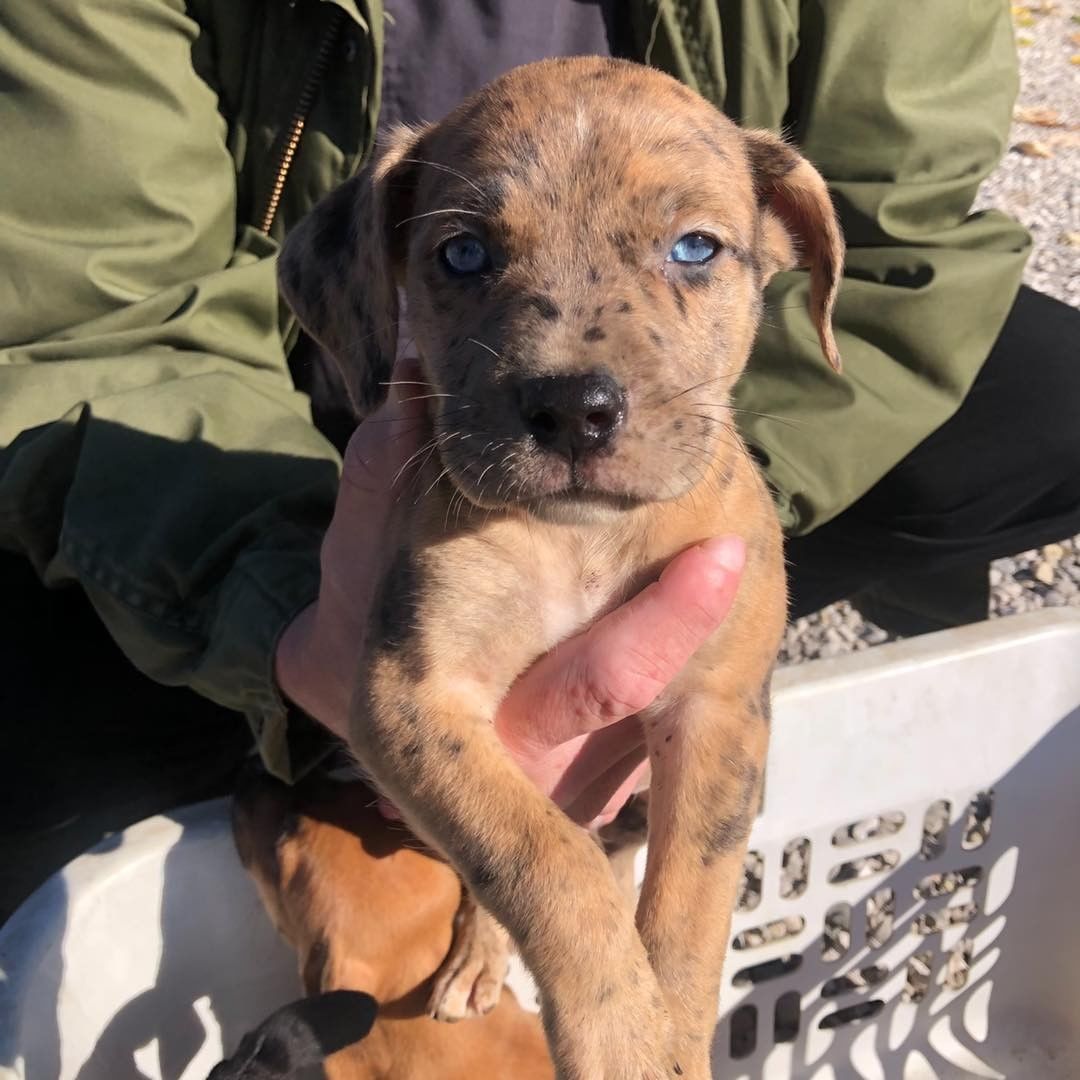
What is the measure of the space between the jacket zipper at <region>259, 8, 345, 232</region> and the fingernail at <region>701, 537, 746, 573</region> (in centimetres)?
150

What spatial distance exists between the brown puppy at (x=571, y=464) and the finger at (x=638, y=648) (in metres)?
0.07

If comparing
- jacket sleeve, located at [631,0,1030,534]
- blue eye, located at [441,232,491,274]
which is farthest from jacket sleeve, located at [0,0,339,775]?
jacket sleeve, located at [631,0,1030,534]

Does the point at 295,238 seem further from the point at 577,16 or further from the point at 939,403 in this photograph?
the point at 939,403

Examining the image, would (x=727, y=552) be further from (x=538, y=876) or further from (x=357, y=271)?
(x=357, y=271)

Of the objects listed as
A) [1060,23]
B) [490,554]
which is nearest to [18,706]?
[490,554]

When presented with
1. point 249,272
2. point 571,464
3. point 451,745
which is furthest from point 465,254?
point 249,272

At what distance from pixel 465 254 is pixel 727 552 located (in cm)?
72

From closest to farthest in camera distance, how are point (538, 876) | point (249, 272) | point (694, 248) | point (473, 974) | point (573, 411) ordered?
point (573, 411)
point (538, 876)
point (694, 248)
point (473, 974)
point (249, 272)

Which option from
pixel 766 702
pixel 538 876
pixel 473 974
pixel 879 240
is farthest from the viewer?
pixel 879 240

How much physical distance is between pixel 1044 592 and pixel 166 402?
3.57 metres

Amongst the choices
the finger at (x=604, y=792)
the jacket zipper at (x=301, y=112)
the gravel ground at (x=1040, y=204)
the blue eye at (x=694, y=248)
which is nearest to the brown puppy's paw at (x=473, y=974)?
the finger at (x=604, y=792)

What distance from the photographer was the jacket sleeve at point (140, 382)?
2717 millimetres

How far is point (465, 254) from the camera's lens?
2258mm

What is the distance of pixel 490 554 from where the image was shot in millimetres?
2236
